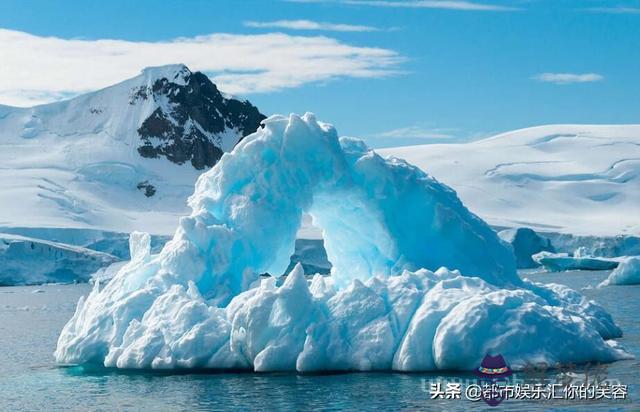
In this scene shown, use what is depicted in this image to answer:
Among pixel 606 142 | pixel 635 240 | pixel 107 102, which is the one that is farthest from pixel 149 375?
pixel 107 102

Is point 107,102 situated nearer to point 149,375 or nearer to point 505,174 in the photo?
point 505,174

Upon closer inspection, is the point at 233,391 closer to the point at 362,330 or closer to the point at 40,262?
the point at 362,330

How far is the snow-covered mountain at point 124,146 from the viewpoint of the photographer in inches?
3962

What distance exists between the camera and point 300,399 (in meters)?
16.1

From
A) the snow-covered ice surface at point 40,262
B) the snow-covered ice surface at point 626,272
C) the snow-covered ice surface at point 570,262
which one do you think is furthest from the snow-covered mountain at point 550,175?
the snow-covered ice surface at point 626,272

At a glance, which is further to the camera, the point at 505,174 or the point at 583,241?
the point at 505,174

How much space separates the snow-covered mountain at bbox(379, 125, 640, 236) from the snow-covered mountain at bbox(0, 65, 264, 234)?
2355 cm

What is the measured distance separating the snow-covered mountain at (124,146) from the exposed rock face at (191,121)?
0.12m

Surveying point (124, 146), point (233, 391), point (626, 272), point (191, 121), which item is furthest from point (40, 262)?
point (191, 121)

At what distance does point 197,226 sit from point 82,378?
3776 millimetres

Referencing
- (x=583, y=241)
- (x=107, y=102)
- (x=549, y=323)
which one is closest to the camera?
(x=549, y=323)

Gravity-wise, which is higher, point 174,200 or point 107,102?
point 107,102

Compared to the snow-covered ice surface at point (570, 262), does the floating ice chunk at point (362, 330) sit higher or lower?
higher

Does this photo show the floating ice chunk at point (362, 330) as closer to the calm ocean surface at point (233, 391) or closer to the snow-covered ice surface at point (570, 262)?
the calm ocean surface at point (233, 391)
